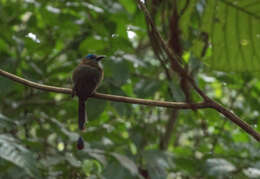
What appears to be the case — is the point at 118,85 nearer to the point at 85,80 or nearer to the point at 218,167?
the point at 85,80

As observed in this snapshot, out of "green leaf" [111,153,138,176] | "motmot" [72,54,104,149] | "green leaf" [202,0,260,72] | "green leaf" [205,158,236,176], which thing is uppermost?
"green leaf" [202,0,260,72]

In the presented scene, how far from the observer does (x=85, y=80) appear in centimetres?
235

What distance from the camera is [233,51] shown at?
4.89ft

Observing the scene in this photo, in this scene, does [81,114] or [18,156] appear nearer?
[18,156]

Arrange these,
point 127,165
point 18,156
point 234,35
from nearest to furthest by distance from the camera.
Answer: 1. point 234,35
2. point 18,156
3. point 127,165

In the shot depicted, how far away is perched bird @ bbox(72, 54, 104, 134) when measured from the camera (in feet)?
7.38

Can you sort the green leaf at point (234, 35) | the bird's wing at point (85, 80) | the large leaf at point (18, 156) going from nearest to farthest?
the green leaf at point (234, 35) → the large leaf at point (18, 156) → the bird's wing at point (85, 80)

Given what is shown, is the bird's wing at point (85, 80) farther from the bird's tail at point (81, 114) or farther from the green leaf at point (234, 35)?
the green leaf at point (234, 35)

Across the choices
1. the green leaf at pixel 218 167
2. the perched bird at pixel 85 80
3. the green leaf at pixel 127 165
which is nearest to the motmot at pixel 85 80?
the perched bird at pixel 85 80

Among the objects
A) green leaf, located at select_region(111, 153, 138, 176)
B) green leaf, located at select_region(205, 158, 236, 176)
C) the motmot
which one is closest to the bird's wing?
the motmot

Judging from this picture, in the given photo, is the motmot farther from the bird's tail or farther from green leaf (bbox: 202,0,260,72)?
green leaf (bbox: 202,0,260,72)

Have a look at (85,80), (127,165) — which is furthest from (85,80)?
(127,165)

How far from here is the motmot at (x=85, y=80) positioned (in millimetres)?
2250

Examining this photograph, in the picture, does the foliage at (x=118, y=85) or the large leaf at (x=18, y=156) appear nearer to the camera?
the foliage at (x=118, y=85)
